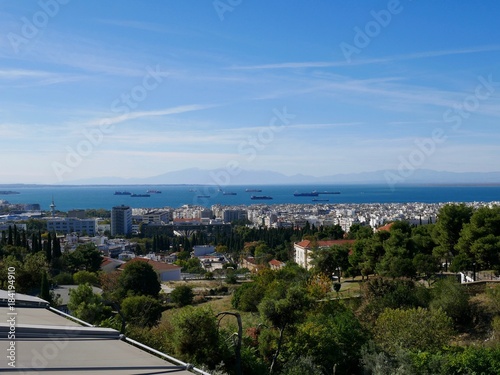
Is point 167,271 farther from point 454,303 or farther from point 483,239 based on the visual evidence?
point 454,303

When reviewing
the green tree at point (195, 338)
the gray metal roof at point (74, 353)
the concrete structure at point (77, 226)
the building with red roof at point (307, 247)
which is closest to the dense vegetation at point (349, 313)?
the green tree at point (195, 338)

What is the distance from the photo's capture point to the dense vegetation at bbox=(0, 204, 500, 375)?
25.5 feet

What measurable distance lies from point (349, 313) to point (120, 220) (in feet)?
214

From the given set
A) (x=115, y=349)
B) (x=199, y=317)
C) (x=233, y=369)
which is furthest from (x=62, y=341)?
(x=233, y=369)

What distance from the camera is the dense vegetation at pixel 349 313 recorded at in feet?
25.5

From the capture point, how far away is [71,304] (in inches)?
442

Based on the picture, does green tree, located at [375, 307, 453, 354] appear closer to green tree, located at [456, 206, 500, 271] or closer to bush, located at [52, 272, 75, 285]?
green tree, located at [456, 206, 500, 271]

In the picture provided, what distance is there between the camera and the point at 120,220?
238 ft

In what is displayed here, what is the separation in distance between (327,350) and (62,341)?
506 cm

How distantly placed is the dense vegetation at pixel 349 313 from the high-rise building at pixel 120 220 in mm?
51244

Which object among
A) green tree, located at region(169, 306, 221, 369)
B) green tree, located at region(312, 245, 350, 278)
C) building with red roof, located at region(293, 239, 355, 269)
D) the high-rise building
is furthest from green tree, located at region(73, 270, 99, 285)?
the high-rise building

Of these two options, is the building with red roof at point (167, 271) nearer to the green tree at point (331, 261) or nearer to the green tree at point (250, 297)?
the green tree at point (331, 261)

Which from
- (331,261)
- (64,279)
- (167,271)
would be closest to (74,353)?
(331,261)

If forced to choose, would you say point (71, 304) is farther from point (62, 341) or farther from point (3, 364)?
point (3, 364)
